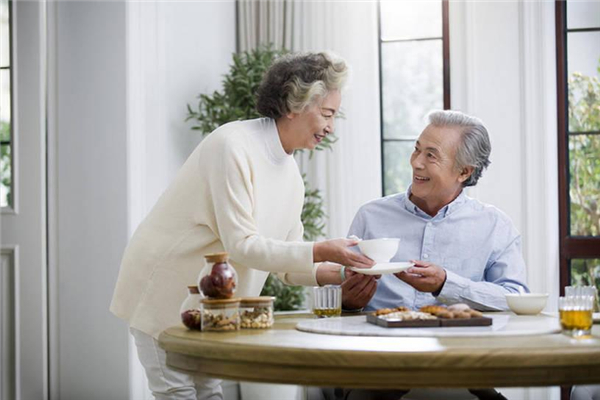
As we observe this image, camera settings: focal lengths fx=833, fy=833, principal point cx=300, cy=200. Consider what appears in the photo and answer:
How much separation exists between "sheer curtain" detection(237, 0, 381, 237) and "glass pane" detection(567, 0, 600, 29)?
106cm

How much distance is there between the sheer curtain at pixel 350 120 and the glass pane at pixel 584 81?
105 cm

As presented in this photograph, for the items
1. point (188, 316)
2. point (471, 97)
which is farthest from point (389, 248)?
point (471, 97)

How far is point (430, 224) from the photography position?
102 inches

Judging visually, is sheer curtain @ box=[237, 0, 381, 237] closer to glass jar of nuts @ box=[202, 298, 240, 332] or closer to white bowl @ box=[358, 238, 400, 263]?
white bowl @ box=[358, 238, 400, 263]

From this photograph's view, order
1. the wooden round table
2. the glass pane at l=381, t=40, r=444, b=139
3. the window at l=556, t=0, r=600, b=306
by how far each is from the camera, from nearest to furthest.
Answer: the wooden round table → the window at l=556, t=0, r=600, b=306 → the glass pane at l=381, t=40, r=444, b=139

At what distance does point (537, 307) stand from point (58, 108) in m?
2.40

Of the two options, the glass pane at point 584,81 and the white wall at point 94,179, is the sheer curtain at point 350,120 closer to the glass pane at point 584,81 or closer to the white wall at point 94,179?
the glass pane at point 584,81

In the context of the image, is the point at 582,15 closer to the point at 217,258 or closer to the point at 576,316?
the point at 576,316

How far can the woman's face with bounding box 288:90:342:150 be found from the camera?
2414 mm

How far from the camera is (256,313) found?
1905 mm

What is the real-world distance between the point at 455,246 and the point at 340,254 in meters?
0.62

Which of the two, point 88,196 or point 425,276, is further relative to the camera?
point 88,196

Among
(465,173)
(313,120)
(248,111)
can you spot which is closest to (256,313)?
Result: (313,120)

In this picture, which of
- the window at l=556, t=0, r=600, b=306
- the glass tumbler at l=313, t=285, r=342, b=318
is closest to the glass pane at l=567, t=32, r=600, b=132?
the window at l=556, t=0, r=600, b=306
